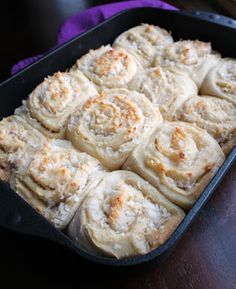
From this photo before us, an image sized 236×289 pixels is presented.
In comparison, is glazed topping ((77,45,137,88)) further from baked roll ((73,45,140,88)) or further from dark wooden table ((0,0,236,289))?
dark wooden table ((0,0,236,289))

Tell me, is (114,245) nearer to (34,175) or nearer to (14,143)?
(34,175)

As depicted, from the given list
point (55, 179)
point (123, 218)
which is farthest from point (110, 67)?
point (123, 218)

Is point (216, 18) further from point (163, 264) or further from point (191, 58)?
point (163, 264)

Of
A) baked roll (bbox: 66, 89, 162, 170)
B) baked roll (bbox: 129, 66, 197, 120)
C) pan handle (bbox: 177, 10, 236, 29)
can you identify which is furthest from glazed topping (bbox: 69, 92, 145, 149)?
pan handle (bbox: 177, 10, 236, 29)

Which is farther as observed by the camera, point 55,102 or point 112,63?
point 112,63

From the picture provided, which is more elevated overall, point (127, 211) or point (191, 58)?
point (191, 58)

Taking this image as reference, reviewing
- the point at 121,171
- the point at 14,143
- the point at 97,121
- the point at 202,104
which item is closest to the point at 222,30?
the point at 202,104

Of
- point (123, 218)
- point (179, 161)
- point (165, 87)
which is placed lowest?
point (123, 218)
